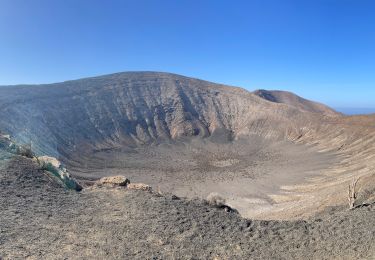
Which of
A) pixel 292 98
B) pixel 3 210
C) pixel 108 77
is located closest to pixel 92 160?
pixel 108 77

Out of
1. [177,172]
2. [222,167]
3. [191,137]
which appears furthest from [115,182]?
[191,137]

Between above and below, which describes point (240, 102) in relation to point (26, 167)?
above

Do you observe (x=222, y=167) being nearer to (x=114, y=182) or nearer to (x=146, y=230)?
(x=114, y=182)

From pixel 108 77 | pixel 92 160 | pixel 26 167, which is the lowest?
pixel 92 160

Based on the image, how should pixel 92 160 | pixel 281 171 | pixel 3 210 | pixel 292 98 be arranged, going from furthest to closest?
1. pixel 292 98
2. pixel 92 160
3. pixel 281 171
4. pixel 3 210

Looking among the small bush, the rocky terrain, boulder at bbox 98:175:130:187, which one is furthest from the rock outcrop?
the small bush

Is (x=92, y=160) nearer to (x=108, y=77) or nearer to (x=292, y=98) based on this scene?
(x=108, y=77)

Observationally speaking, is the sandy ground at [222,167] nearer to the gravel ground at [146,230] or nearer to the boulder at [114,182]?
the boulder at [114,182]

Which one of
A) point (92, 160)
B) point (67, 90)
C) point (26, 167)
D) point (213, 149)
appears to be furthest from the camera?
point (67, 90)
